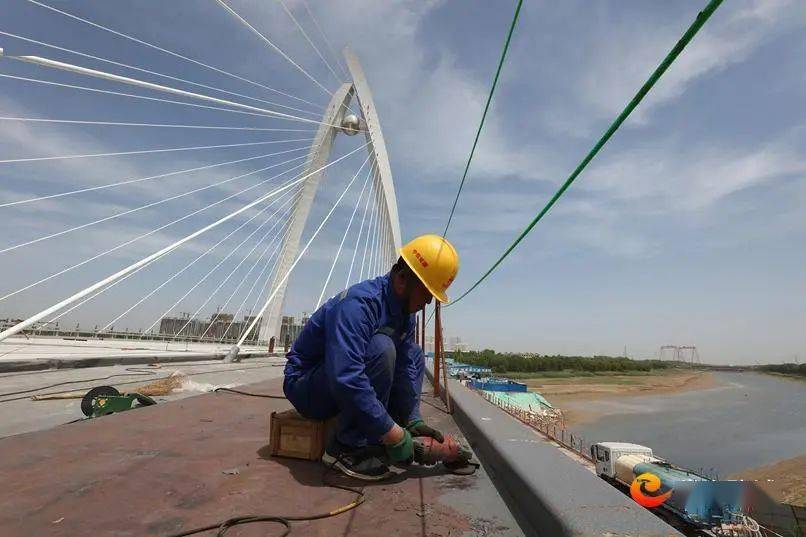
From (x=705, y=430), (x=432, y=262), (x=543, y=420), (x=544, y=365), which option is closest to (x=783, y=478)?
(x=543, y=420)

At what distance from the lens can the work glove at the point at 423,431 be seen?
1.99 meters

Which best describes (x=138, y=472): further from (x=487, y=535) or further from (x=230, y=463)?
(x=487, y=535)

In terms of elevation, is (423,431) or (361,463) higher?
(423,431)

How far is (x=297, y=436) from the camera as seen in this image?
2.09 metres

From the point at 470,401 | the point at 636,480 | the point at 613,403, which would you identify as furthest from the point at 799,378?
the point at 470,401

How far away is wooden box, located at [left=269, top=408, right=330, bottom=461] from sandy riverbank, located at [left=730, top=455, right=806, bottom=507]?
23312 millimetres

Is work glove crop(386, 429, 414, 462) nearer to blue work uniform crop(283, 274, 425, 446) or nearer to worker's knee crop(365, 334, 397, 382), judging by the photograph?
blue work uniform crop(283, 274, 425, 446)

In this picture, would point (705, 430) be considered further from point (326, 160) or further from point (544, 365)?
point (544, 365)

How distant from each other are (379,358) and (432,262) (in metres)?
0.52

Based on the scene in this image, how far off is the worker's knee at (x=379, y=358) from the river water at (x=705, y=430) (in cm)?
2744

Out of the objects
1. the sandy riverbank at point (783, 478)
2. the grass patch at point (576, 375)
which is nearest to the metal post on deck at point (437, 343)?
the sandy riverbank at point (783, 478)

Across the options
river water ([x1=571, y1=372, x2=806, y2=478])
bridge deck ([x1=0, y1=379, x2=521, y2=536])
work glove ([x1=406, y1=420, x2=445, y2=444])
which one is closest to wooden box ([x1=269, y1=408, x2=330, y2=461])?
bridge deck ([x1=0, y1=379, x2=521, y2=536])

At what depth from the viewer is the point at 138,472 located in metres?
1.78

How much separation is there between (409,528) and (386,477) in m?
0.48
